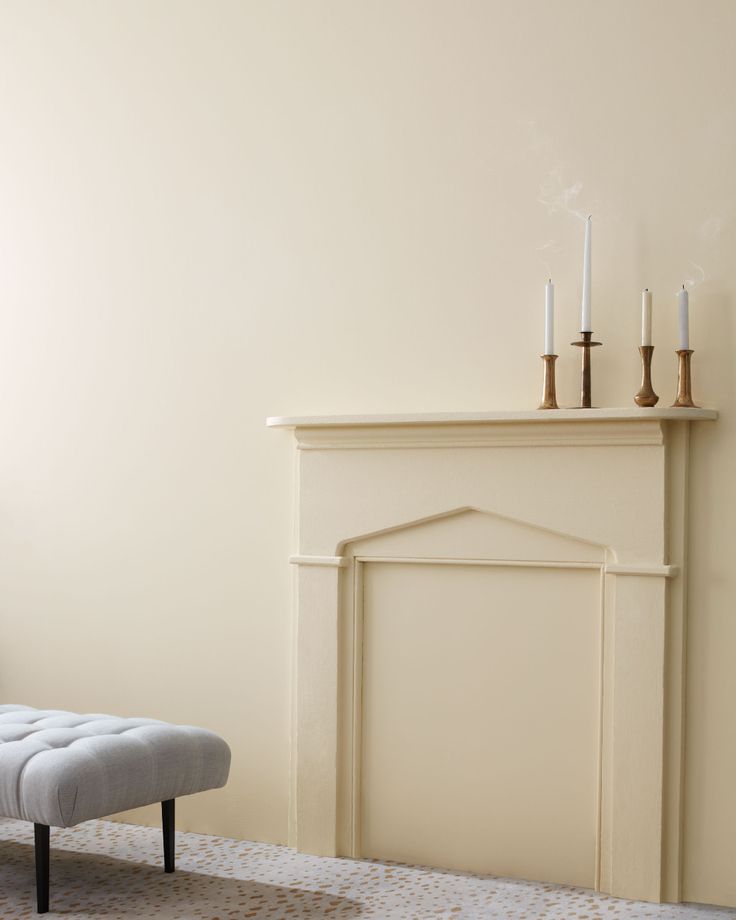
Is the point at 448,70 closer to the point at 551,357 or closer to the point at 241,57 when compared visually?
the point at 241,57

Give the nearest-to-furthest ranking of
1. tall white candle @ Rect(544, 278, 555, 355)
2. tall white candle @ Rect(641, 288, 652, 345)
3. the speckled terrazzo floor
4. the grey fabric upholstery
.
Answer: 1. the grey fabric upholstery
2. the speckled terrazzo floor
3. tall white candle @ Rect(641, 288, 652, 345)
4. tall white candle @ Rect(544, 278, 555, 355)

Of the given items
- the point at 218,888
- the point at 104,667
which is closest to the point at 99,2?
the point at 104,667

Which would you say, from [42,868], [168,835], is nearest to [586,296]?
[168,835]

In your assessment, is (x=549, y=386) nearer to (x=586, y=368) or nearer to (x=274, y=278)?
(x=586, y=368)

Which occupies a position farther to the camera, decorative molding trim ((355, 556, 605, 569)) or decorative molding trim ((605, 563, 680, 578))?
decorative molding trim ((355, 556, 605, 569))

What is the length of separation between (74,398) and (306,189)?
Result: 1.07 m

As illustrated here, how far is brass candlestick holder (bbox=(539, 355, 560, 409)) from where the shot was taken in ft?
9.98

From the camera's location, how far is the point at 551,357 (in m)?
3.03

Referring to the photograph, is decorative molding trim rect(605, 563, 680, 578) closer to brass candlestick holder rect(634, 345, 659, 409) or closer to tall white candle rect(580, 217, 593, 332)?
brass candlestick holder rect(634, 345, 659, 409)

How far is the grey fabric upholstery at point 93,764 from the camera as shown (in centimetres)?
269

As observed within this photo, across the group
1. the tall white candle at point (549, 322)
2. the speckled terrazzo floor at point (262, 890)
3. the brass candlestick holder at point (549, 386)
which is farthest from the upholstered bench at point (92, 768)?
the tall white candle at point (549, 322)

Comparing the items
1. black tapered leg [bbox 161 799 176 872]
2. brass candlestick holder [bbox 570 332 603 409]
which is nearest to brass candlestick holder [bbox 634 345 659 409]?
brass candlestick holder [bbox 570 332 603 409]

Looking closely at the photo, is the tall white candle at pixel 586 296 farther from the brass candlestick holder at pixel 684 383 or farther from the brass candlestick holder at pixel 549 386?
the brass candlestick holder at pixel 684 383

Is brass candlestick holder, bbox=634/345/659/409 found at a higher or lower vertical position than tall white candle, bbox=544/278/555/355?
lower
